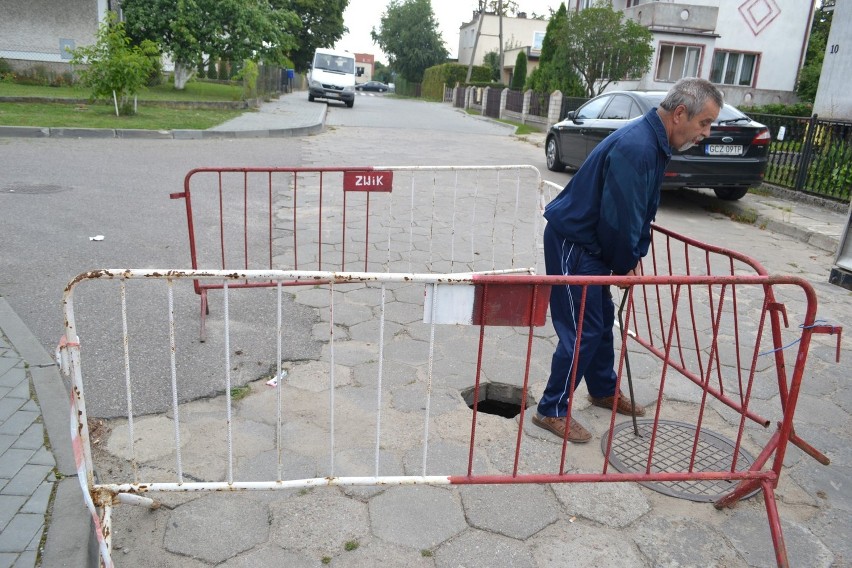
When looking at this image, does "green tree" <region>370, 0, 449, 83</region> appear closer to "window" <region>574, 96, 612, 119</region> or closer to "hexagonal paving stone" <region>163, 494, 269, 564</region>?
"window" <region>574, 96, 612, 119</region>

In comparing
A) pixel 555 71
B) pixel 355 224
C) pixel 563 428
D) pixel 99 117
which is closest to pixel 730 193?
pixel 355 224

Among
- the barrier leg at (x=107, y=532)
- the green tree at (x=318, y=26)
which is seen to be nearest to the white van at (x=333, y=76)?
the green tree at (x=318, y=26)

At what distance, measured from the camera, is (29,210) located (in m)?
7.52

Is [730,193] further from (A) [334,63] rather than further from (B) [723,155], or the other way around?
(A) [334,63]

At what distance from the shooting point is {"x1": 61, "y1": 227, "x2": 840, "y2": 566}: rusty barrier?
2.69 m

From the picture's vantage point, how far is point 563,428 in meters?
3.60

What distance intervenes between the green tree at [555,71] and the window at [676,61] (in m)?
4.72

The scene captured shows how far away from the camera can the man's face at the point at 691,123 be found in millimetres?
3225

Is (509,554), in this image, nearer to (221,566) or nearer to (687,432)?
(221,566)

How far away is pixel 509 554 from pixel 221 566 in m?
1.13

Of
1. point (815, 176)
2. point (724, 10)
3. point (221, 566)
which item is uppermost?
point (724, 10)

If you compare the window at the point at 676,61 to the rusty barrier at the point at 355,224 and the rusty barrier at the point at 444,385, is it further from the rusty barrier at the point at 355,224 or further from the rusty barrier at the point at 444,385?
the rusty barrier at the point at 444,385

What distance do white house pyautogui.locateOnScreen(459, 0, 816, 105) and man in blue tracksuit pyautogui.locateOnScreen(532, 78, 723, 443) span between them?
2637cm

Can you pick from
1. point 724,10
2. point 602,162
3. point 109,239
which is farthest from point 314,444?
point 724,10
